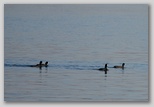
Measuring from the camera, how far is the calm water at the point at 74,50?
8438mm

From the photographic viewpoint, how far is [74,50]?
8.49m

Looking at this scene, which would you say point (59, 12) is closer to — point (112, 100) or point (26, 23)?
point (26, 23)

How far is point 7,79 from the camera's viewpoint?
334 inches

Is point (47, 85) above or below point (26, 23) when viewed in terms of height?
below

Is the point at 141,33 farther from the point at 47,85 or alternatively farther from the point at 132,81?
the point at 47,85

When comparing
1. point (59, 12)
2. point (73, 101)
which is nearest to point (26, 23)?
point (59, 12)

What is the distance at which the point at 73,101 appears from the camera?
845 centimetres

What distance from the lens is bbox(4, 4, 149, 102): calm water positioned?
8.44 m

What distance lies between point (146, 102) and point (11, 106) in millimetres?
1278

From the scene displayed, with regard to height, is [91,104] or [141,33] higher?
[141,33]

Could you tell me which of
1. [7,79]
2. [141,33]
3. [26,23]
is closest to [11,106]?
[7,79]

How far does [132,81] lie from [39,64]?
895mm

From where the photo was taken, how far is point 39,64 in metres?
8.47

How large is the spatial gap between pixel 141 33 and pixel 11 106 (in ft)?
4.63
